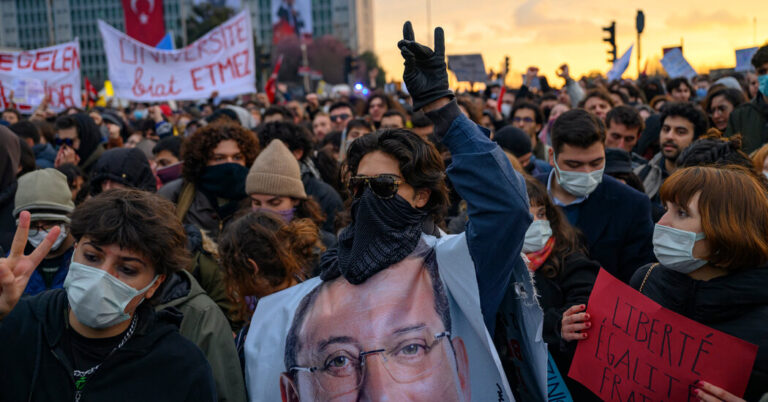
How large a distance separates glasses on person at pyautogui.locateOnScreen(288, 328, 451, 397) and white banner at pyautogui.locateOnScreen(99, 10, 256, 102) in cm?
921

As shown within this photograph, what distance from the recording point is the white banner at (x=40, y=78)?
11508 millimetres

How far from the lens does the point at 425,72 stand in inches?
89.8

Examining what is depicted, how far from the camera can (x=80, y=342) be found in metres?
2.59

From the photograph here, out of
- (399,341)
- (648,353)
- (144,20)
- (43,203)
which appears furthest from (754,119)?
(144,20)

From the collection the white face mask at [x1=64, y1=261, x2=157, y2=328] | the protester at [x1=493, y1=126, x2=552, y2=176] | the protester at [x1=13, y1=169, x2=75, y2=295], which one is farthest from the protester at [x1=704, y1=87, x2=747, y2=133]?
the white face mask at [x1=64, y1=261, x2=157, y2=328]

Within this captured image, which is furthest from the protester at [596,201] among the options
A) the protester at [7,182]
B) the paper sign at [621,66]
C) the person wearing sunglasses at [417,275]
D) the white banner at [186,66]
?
the paper sign at [621,66]

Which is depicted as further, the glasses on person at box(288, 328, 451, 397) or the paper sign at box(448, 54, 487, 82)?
the paper sign at box(448, 54, 487, 82)

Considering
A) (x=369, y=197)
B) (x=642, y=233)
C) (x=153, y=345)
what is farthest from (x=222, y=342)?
(x=642, y=233)

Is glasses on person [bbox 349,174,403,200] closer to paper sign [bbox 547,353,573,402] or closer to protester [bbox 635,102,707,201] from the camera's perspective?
paper sign [bbox 547,353,573,402]

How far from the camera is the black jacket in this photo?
2.49 metres

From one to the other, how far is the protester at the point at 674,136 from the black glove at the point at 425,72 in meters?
3.71

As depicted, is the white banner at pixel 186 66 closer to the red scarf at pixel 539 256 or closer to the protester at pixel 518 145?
the protester at pixel 518 145

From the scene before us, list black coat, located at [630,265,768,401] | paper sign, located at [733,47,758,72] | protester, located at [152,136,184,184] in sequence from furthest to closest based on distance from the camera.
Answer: paper sign, located at [733,47,758,72]
protester, located at [152,136,184,184]
black coat, located at [630,265,768,401]

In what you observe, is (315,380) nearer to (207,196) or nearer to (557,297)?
(557,297)
